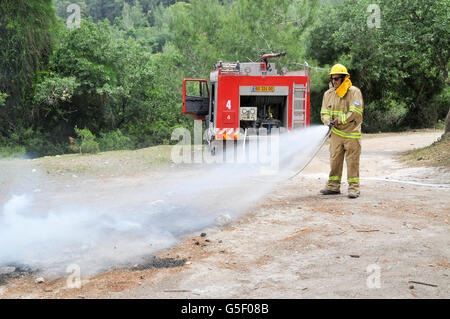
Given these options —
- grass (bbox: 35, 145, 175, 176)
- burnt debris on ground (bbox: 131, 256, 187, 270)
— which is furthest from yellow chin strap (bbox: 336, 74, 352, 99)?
grass (bbox: 35, 145, 175, 176)

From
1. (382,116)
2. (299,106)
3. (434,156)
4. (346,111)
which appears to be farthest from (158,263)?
(382,116)

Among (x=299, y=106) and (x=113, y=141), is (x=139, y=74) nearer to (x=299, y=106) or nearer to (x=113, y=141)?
(x=113, y=141)

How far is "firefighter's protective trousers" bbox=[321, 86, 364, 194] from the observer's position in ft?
21.1

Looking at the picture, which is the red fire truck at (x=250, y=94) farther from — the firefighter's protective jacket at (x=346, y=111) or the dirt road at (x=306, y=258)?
the dirt road at (x=306, y=258)

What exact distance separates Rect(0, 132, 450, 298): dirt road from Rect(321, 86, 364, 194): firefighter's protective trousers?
0.45 meters

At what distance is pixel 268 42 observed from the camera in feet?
67.2

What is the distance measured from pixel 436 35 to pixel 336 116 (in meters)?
6.18

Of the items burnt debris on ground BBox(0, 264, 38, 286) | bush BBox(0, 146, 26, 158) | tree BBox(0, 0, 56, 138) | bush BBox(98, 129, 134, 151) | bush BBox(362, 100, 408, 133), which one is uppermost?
tree BBox(0, 0, 56, 138)

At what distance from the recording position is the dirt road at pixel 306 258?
3.25 meters

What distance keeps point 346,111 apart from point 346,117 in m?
0.12

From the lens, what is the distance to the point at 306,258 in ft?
12.8

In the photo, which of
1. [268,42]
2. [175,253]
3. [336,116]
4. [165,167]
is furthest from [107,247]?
[268,42]

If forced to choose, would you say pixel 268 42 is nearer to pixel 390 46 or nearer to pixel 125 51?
pixel 125 51

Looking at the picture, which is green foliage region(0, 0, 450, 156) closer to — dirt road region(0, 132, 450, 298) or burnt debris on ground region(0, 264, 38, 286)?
dirt road region(0, 132, 450, 298)
